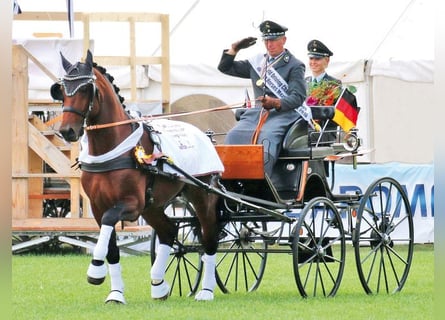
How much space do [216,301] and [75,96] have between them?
6.96ft

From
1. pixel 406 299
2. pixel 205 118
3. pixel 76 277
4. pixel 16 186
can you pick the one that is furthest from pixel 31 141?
pixel 406 299

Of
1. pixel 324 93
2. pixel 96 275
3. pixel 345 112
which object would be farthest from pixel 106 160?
pixel 324 93

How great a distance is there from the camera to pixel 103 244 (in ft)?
24.5

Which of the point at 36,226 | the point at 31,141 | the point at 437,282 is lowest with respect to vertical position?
the point at 36,226

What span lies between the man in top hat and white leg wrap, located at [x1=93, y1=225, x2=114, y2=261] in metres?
1.77

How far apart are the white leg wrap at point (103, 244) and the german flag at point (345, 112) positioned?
2997mm

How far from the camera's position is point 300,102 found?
8977mm

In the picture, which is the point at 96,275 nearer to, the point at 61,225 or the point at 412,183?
the point at 61,225

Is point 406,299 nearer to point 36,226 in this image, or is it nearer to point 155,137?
point 155,137

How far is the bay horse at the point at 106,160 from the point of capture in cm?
758

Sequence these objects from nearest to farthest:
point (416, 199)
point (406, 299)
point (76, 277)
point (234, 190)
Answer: point (406, 299) < point (234, 190) < point (76, 277) < point (416, 199)

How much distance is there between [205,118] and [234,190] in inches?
374

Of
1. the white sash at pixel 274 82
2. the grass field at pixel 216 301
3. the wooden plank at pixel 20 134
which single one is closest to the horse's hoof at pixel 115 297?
the grass field at pixel 216 301

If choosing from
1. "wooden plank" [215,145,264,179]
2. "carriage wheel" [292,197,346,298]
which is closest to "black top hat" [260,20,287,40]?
"wooden plank" [215,145,264,179]
